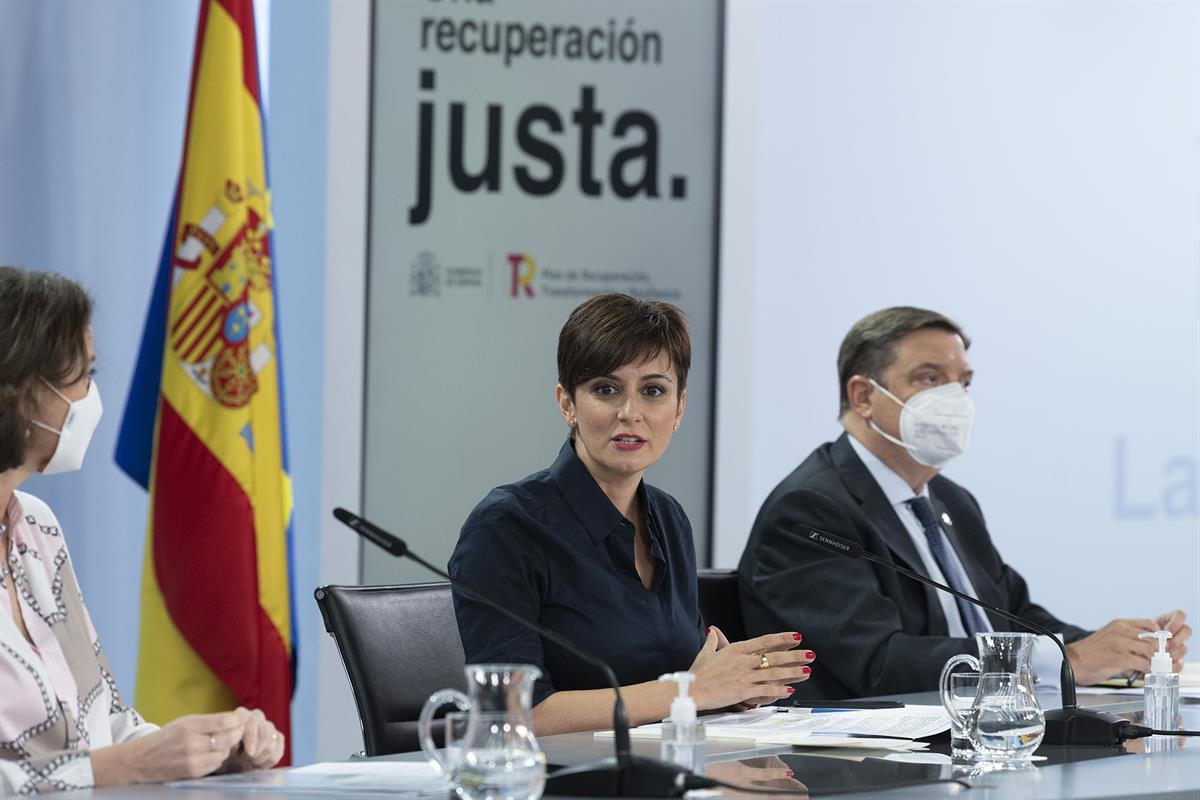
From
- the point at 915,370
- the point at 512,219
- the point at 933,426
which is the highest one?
the point at 512,219

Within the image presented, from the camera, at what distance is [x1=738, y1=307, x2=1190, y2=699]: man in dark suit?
112 inches

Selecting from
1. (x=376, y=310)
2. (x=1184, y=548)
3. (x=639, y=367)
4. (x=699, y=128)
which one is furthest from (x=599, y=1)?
(x=1184, y=548)

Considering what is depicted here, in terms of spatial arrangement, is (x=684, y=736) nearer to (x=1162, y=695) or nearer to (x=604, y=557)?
(x=604, y=557)

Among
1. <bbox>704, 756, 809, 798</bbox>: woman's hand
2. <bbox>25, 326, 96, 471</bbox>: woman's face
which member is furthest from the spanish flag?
<bbox>704, 756, 809, 798</bbox>: woman's hand

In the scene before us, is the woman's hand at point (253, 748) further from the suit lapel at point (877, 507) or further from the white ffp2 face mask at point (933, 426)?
the white ffp2 face mask at point (933, 426)

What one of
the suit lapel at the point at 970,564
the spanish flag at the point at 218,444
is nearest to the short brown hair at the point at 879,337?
the suit lapel at the point at 970,564

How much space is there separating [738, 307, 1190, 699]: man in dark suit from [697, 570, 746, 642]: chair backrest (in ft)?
0.10

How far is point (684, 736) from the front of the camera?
172cm

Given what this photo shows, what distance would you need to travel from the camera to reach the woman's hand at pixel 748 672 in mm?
2250

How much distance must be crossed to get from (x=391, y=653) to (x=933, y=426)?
133cm

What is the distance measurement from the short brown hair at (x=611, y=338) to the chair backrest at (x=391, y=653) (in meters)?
0.44

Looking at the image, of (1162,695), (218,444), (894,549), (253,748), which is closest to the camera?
(253,748)

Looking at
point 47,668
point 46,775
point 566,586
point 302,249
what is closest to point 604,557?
point 566,586

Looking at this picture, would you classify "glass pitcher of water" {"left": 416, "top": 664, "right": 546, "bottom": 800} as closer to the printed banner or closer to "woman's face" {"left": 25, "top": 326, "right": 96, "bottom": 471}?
"woman's face" {"left": 25, "top": 326, "right": 96, "bottom": 471}
